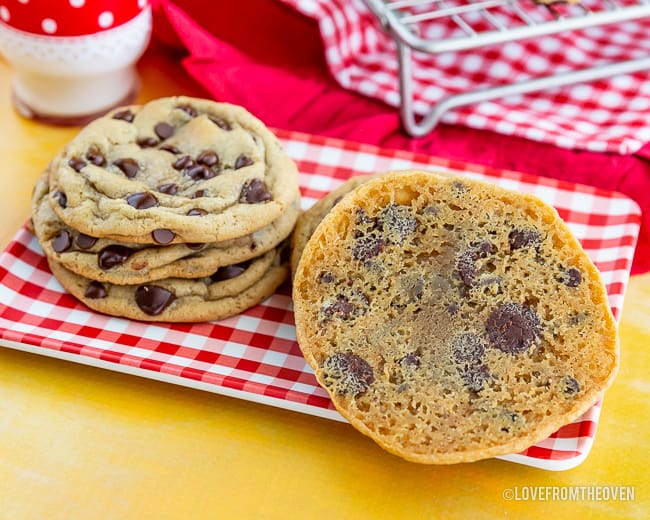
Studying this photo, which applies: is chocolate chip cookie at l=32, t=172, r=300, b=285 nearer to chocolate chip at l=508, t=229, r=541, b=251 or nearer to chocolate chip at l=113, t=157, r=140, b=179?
chocolate chip at l=113, t=157, r=140, b=179

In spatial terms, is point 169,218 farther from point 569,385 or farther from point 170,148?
point 569,385

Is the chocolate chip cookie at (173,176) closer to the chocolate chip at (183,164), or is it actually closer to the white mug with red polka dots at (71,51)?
the chocolate chip at (183,164)

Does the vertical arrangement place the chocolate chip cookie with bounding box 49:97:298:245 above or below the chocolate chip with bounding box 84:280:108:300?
above

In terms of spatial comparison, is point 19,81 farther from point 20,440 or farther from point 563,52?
point 563,52

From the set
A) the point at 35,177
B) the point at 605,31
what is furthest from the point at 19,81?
the point at 605,31

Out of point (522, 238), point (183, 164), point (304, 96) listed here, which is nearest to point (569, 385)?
point (522, 238)

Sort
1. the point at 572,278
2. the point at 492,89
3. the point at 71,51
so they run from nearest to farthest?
the point at 572,278
the point at 71,51
the point at 492,89

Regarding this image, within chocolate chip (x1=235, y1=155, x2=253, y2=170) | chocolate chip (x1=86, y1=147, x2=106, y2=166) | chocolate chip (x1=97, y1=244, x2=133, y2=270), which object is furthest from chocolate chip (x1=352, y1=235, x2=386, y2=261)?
chocolate chip (x1=86, y1=147, x2=106, y2=166)
